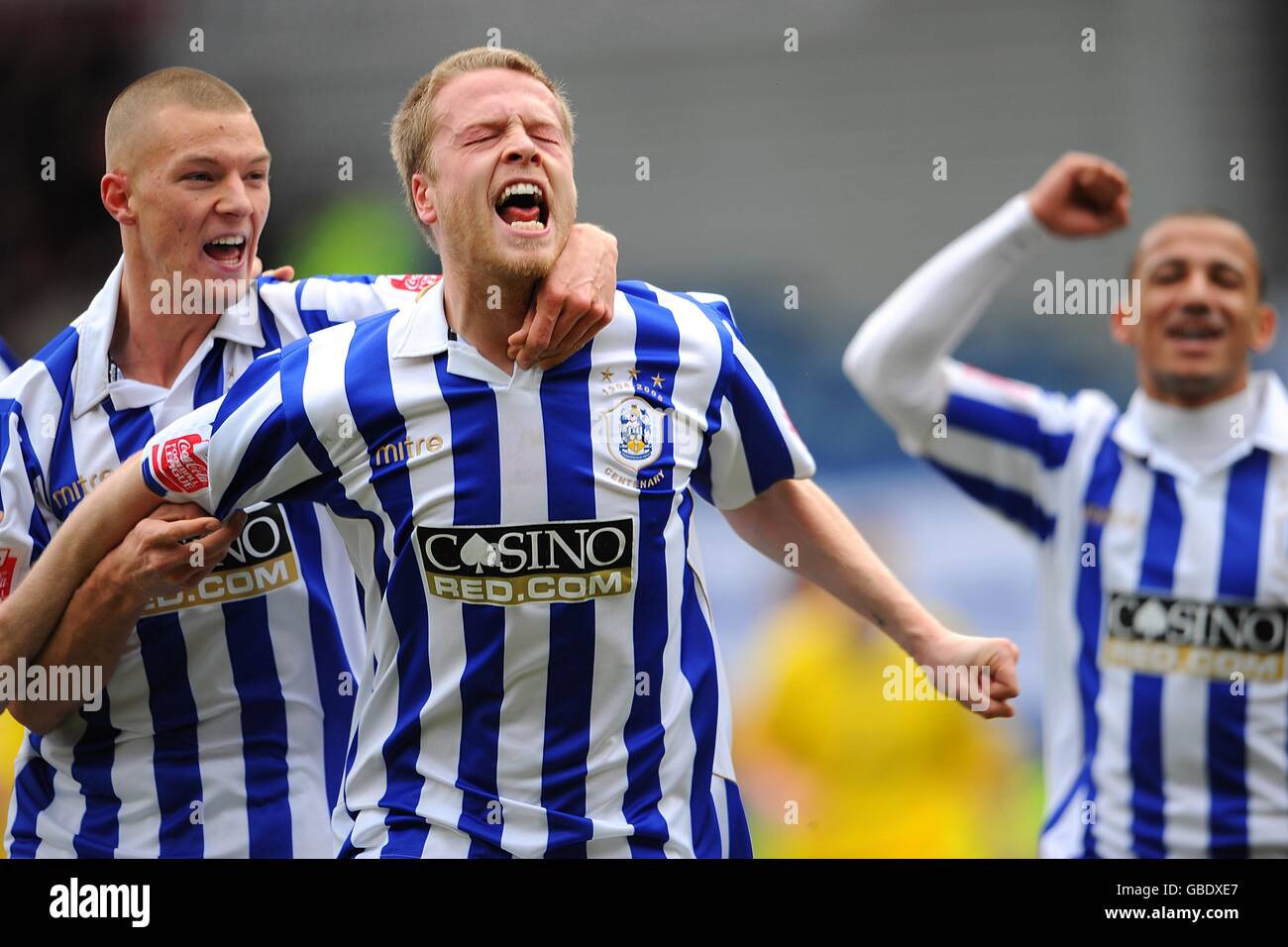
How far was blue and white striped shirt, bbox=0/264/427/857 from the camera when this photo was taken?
8.66ft

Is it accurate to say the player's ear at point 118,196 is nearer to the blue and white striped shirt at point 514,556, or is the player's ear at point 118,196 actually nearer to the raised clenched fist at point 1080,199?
the blue and white striped shirt at point 514,556

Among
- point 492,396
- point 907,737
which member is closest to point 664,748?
point 492,396

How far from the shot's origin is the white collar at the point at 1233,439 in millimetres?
3203

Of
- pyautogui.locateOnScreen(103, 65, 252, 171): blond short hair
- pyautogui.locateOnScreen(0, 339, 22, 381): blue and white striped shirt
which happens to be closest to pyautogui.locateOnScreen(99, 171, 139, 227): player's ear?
pyautogui.locateOnScreen(103, 65, 252, 171): blond short hair

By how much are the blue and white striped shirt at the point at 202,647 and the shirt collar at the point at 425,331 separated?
432mm

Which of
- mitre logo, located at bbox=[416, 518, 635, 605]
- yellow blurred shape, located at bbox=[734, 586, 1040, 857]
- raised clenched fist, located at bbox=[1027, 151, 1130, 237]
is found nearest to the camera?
mitre logo, located at bbox=[416, 518, 635, 605]

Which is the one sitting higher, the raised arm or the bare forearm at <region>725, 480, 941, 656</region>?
the raised arm

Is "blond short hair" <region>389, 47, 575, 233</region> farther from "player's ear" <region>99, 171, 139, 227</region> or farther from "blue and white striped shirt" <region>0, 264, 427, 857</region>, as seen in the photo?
"player's ear" <region>99, 171, 139, 227</region>

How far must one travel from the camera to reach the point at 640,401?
220cm

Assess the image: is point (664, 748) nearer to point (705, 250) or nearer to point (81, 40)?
point (705, 250)

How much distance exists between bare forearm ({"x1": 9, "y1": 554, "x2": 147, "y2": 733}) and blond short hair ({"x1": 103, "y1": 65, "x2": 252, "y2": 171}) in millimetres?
875

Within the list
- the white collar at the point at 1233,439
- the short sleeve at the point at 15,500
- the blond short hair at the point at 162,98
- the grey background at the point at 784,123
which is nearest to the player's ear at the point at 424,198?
the blond short hair at the point at 162,98

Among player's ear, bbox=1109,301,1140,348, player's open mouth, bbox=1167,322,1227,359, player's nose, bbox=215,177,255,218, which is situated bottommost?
player's open mouth, bbox=1167,322,1227,359
